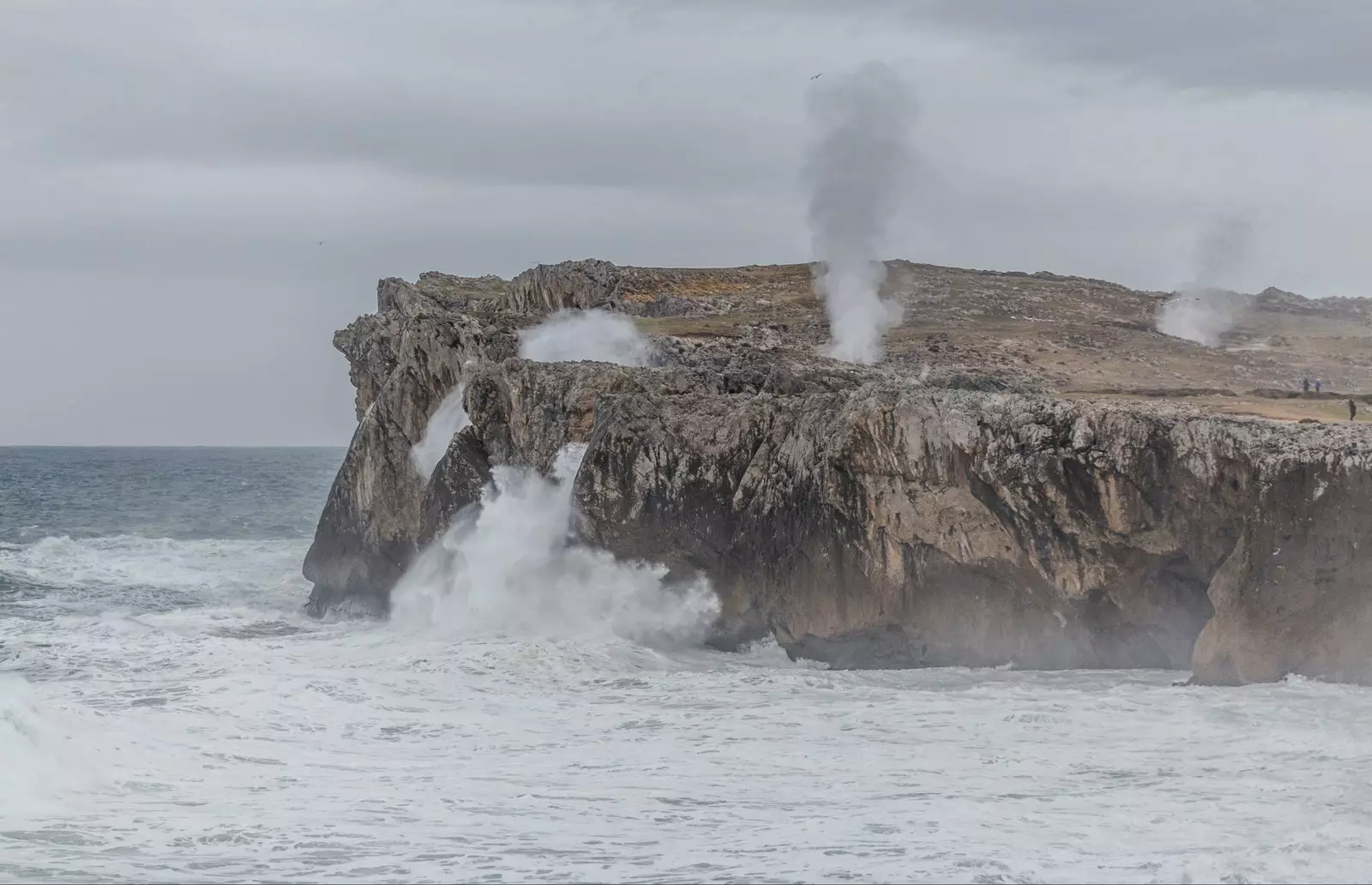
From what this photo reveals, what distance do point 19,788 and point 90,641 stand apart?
11814 millimetres

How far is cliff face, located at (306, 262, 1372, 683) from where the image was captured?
20.0 metres

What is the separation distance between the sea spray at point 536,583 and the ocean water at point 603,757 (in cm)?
7

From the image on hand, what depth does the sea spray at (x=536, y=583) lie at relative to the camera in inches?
1035

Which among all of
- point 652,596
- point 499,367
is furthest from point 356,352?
point 652,596

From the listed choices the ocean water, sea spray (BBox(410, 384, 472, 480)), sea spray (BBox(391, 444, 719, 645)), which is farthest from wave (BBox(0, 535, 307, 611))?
sea spray (BBox(391, 444, 719, 645))

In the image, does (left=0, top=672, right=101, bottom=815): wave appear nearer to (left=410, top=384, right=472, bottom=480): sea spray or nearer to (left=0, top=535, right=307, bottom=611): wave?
(left=410, top=384, right=472, bottom=480): sea spray

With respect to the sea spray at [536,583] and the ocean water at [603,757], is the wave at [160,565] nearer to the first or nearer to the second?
the ocean water at [603,757]

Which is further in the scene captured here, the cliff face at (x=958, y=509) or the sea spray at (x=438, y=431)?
the sea spray at (x=438, y=431)

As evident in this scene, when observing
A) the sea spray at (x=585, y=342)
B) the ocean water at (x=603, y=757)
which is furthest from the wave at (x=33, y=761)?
the sea spray at (x=585, y=342)

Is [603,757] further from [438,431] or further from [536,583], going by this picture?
[438,431]

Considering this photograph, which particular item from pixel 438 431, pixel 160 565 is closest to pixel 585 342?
pixel 438 431

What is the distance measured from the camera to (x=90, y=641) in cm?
2722

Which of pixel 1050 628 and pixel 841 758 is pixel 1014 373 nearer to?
pixel 1050 628

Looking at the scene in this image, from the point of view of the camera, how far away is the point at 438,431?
33250mm
